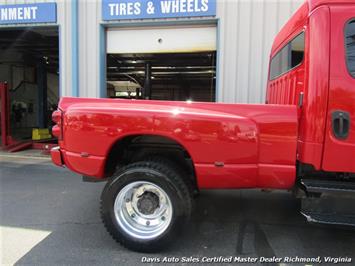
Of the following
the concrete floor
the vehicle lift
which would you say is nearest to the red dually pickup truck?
the concrete floor

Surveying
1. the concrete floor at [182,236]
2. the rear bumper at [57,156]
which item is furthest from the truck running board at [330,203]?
the rear bumper at [57,156]

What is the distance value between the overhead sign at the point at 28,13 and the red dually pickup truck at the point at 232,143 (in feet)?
19.0

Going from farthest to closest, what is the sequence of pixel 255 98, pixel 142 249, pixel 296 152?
pixel 255 98 → pixel 142 249 → pixel 296 152

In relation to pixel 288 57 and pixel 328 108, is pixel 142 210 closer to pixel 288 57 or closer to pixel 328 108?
pixel 328 108

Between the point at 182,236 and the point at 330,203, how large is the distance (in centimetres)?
157

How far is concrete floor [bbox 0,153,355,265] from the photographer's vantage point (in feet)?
11.3

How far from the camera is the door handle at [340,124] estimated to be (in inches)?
117

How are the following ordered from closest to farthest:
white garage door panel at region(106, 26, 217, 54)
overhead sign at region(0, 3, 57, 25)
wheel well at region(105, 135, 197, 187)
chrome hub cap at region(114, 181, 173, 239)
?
chrome hub cap at region(114, 181, 173, 239), wheel well at region(105, 135, 197, 187), white garage door panel at region(106, 26, 217, 54), overhead sign at region(0, 3, 57, 25)

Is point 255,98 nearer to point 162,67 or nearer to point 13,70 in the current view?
point 162,67

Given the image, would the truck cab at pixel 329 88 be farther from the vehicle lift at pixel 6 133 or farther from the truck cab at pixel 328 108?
the vehicle lift at pixel 6 133

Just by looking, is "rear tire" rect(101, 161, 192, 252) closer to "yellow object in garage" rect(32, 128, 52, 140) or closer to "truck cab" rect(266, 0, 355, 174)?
"truck cab" rect(266, 0, 355, 174)

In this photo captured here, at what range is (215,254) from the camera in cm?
345

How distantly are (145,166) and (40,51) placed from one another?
14.1 metres

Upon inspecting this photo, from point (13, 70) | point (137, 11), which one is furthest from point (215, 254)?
point (13, 70)
